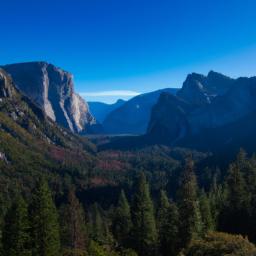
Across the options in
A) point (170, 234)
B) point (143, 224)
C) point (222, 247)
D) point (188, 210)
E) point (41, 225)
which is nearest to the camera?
point (222, 247)

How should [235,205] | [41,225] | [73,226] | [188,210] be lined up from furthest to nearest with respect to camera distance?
[235,205] → [73,226] → [188,210] → [41,225]

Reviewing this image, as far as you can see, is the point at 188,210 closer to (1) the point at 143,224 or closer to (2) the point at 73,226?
(1) the point at 143,224

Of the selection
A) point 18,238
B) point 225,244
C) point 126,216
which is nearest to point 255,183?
point 126,216

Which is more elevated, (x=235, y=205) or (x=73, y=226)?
(x=73, y=226)

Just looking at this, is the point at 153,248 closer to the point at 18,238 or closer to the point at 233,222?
the point at 233,222

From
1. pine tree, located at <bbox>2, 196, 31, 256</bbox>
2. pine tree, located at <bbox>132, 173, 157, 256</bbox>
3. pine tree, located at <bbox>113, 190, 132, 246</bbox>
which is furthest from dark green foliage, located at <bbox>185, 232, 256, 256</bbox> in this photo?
pine tree, located at <bbox>113, 190, 132, 246</bbox>

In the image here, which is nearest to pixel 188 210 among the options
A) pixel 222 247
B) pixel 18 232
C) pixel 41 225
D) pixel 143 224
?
pixel 143 224

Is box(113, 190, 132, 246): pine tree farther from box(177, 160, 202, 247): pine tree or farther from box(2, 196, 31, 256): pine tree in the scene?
box(2, 196, 31, 256): pine tree
